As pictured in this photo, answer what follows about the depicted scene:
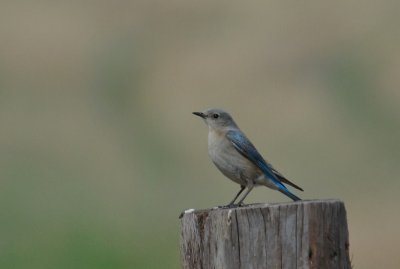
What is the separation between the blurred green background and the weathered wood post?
480 inches

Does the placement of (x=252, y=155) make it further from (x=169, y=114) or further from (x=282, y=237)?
(x=169, y=114)

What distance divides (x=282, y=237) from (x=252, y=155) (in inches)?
155

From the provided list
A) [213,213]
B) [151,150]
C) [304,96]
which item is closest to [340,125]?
[304,96]

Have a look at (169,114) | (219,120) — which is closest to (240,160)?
(219,120)

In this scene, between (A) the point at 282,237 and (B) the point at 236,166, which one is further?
(B) the point at 236,166

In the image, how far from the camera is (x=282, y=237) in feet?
24.4

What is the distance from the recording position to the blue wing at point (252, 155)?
11.1 meters

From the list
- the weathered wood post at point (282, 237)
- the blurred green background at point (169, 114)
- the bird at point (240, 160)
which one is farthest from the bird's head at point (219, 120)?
the blurred green background at point (169, 114)

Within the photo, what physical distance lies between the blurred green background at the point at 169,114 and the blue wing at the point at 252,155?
334 inches

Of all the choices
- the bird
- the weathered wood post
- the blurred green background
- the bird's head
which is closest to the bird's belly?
the bird

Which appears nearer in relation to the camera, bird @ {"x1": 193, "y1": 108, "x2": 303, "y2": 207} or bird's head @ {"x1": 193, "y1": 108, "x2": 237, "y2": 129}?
bird @ {"x1": 193, "y1": 108, "x2": 303, "y2": 207}

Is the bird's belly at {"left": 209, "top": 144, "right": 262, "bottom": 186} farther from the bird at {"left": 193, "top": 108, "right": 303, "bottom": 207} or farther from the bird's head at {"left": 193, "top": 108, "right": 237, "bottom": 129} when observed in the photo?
the bird's head at {"left": 193, "top": 108, "right": 237, "bottom": 129}

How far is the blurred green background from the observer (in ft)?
76.5

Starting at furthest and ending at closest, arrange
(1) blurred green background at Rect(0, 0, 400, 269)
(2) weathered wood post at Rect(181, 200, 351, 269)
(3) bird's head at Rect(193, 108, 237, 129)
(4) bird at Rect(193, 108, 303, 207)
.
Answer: (1) blurred green background at Rect(0, 0, 400, 269) < (3) bird's head at Rect(193, 108, 237, 129) < (4) bird at Rect(193, 108, 303, 207) < (2) weathered wood post at Rect(181, 200, 351, 269)
